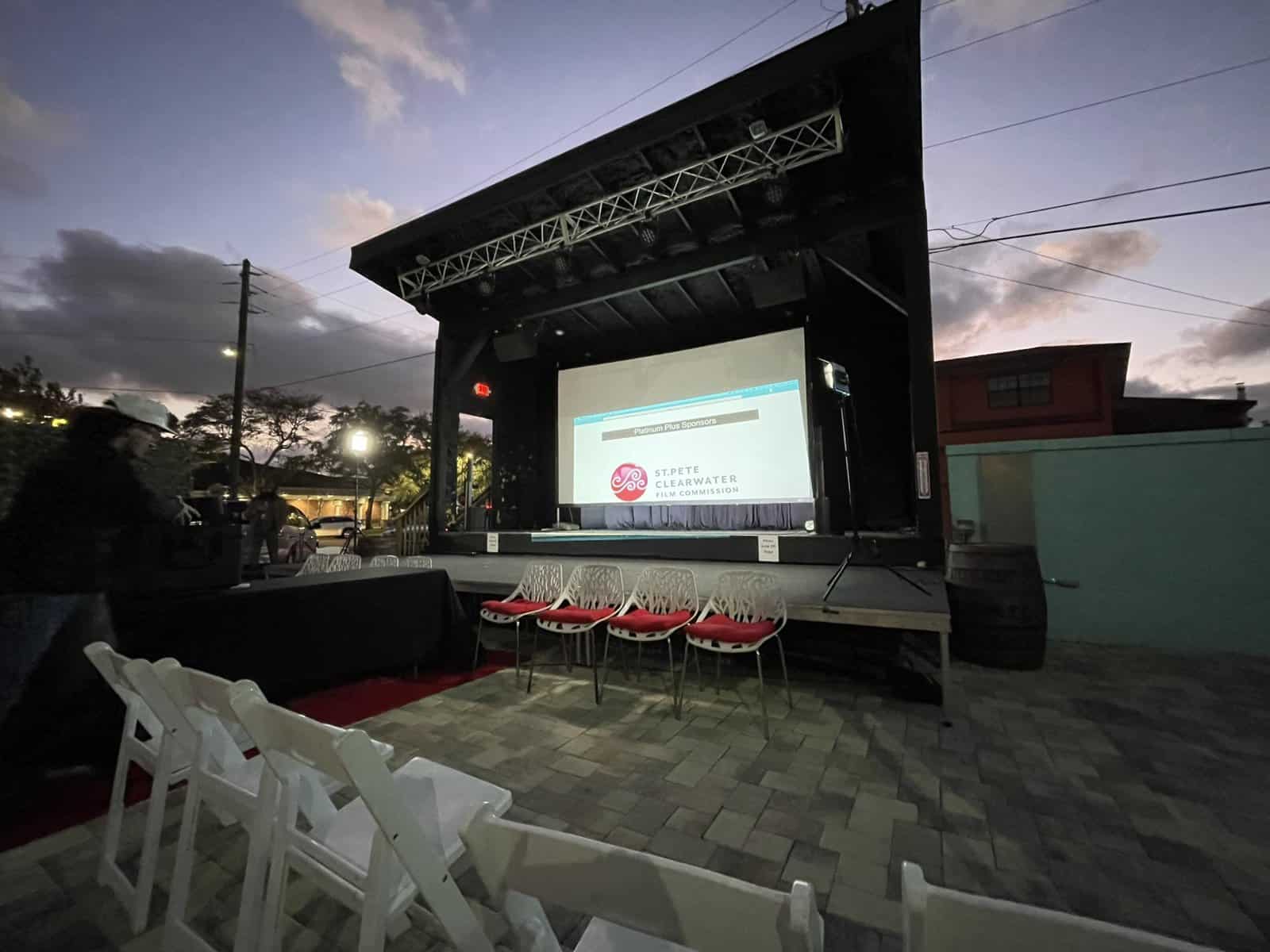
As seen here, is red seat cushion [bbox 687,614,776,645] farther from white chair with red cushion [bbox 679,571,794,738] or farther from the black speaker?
the black speaker

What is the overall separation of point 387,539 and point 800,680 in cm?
671

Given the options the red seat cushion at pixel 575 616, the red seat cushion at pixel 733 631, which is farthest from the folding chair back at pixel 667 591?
the red seat cushion at pixel 733 631

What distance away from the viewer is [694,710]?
270cm

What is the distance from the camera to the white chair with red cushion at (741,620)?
241 centimetres

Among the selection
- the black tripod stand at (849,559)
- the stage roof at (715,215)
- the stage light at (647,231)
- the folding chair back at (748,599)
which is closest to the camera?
the folding chair back at (748,599)

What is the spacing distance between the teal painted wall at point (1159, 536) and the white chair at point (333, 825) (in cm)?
520

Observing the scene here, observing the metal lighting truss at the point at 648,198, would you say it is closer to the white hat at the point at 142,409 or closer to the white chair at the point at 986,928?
the white hat at the point at 142,409

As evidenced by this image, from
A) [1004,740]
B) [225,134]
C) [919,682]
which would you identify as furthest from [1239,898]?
[225,134]

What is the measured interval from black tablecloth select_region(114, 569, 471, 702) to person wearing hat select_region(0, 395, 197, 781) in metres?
0.15

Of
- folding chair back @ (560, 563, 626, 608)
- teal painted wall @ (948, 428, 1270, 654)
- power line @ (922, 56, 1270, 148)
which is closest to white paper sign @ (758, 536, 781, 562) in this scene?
folding chair back @ (560, 563, 626, 608)

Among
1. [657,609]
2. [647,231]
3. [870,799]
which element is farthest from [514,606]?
[647,231]

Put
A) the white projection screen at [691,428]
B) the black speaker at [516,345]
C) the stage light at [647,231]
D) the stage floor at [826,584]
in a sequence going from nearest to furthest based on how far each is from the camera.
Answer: the stage floor at [826,584] < the stage light at [647,231] < the white projection screen at [691,428] < the black speaker at [516,345]

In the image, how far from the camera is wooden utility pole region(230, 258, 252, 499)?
8.78 meters

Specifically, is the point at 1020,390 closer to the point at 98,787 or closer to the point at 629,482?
the point at 629,482
